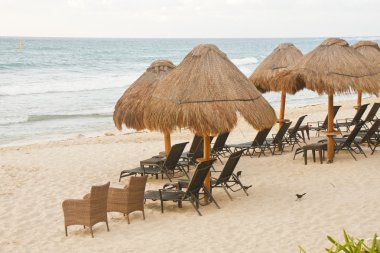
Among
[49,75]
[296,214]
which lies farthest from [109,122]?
[49,75]

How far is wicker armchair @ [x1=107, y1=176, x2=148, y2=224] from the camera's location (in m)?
7.94

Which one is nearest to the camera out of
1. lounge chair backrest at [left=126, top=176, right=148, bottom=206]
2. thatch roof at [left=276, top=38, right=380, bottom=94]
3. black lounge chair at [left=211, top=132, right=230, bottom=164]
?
lounge chair backrest at [left=126, top=176, right=148, bottom=206]

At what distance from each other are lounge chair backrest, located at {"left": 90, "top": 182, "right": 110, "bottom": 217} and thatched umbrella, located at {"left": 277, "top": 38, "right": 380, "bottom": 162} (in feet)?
16.1

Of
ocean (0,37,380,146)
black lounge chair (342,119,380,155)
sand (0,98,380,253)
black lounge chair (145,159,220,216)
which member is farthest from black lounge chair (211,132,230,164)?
ocean (0,37,380,146)

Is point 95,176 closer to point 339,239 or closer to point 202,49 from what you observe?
point 202,49

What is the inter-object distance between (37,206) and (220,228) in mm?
3154

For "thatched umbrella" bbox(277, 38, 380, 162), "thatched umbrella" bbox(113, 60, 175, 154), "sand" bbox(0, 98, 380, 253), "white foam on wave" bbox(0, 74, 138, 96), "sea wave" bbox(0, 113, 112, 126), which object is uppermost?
"thatched umbrella" bbox(277, 38, 380, 162)

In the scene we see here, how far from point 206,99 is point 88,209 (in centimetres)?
220

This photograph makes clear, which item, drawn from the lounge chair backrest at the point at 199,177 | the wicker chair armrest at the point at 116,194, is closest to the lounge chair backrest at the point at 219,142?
the lounge chair backrest at the point at 199,177

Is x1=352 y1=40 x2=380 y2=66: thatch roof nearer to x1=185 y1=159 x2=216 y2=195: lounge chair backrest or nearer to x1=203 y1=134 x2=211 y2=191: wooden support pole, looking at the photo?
x1=203 y1=134 x2=211 y2=191: wooden support pole

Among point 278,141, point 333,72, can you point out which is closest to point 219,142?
point 278,141

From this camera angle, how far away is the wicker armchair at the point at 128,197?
26.1 ft

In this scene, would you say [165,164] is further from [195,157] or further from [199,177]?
[199,177]

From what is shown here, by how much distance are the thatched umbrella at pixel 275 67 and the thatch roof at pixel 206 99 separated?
4620mm
